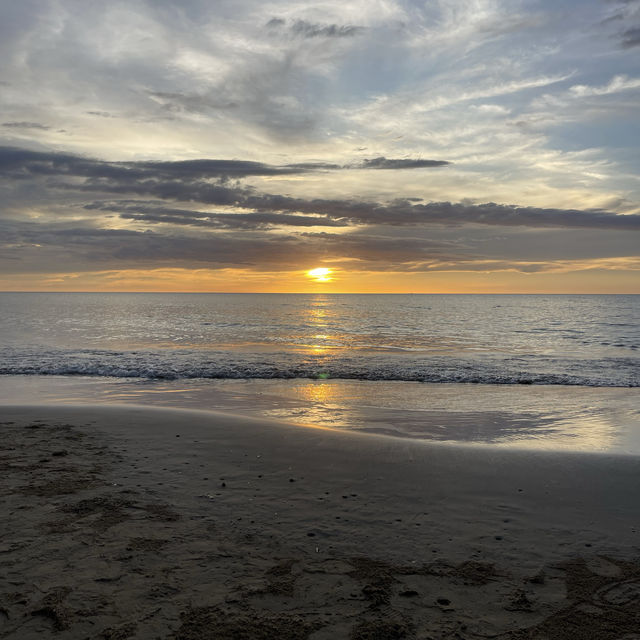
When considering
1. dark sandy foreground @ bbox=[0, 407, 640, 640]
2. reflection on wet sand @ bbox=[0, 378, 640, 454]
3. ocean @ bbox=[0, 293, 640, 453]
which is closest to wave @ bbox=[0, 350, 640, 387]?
ocean @ bbox=[0, 293, 640, 453]

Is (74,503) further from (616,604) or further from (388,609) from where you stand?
(616,604)

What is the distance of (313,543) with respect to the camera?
577cm

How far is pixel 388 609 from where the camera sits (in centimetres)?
455

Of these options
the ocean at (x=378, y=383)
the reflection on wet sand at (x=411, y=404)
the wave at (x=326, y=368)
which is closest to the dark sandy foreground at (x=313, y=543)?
the reflection on wet sand at (x=411, y=404)

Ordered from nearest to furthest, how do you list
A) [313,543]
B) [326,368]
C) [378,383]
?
[313,543] → [378,383] → [326,368]

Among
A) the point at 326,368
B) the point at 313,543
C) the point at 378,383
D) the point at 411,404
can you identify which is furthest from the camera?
the point at 326,368

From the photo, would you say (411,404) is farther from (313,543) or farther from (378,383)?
(313,543)

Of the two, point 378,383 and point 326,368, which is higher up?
point 378,383

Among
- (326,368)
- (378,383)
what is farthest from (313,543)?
(326,368)

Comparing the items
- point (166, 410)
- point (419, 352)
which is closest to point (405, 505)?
point (166, 410)

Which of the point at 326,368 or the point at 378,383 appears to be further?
the point at 326,368

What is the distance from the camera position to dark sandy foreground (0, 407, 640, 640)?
437cm

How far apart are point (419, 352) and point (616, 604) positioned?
28855 mm

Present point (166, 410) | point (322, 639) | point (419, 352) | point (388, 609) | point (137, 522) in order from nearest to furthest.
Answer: point (322, 639)
point (388, 609)
point (137, 522)
point (166, 410)
point (419, 352)
